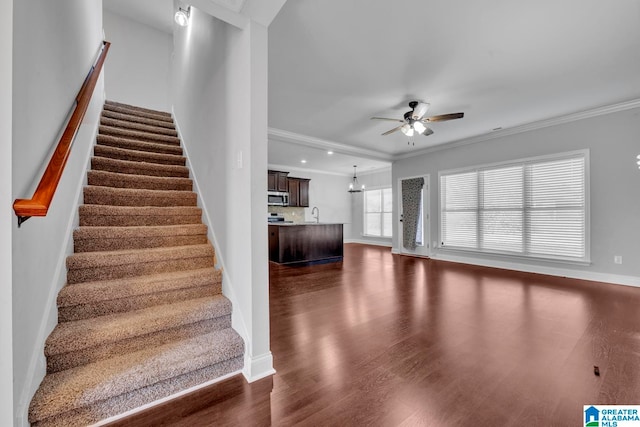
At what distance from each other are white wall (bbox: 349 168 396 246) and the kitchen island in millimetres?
3479

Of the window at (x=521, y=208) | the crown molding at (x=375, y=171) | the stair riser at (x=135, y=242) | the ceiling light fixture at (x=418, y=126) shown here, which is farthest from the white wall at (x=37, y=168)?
the crown molding at (x=375, y=171)

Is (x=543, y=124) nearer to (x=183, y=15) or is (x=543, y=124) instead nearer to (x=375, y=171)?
(x=375, y=171)

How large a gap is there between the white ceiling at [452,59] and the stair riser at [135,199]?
1783mm

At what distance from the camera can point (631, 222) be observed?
379 centimetres

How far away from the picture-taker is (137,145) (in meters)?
3.41

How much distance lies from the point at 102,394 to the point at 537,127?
6.53 metres

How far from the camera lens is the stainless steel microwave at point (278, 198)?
804 centimetres

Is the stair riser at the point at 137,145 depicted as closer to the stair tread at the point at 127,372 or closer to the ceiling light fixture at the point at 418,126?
the stair tread at the point at 127,372

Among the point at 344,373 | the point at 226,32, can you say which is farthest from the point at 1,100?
the point at 344,373

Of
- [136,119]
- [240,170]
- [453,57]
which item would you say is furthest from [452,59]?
[136,119]

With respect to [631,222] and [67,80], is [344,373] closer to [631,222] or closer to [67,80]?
[67,80]

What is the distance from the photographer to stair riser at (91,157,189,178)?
283cm

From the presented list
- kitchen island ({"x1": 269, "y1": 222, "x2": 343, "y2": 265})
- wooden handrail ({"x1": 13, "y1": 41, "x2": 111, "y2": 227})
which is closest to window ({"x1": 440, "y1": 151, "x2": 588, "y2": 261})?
kitchen island ({"x1": 269, "y1": 222, "x2": 343, "y2": 265})

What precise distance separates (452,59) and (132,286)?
362 cm
